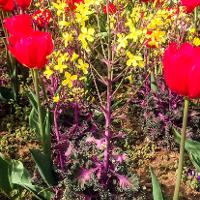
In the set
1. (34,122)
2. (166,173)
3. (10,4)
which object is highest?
(10,4)

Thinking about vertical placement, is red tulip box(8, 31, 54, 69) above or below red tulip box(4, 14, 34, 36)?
below

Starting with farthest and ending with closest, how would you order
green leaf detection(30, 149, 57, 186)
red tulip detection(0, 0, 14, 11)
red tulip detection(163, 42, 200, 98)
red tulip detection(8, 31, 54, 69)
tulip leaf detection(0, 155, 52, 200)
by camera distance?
red tulip detection(0, 0, 14, 11), tulip leaf detection(0, 155, 52, 200), green leaf detection(30, 149, 57, 186), red tulip detection(8, 31, 54, 69), red tulip detection(163, 42, 200, 98)

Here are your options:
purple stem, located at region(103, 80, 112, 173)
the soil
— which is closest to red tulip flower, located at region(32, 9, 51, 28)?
purple stem, located at region(103, 80, 112, 173)

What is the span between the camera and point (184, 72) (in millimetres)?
1575

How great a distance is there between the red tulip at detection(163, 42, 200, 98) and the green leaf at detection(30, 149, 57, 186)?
1.12 m

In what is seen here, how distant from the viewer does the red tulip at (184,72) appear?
1564 millimetres

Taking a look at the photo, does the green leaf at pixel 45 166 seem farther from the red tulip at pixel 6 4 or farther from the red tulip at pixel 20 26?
the red tulip at pixel 6 4

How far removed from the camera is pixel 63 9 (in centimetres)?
244

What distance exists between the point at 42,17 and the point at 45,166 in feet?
3.51

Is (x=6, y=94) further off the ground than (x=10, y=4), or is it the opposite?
(x=10, y=4)

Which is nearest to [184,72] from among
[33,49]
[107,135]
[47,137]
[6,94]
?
[33,49]

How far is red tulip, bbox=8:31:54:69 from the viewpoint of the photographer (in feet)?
7.20

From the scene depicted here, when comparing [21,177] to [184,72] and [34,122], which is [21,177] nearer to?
[34,122]

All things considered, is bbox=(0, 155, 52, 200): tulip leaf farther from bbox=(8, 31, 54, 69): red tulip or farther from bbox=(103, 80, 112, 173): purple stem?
bbox=(8, 31, 54, 69): red tulip
